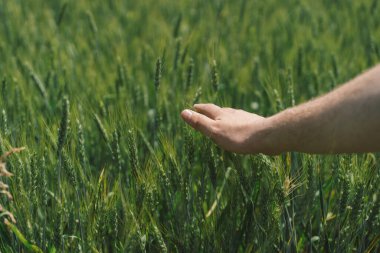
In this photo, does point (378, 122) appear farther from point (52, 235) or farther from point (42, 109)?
point (42, 109)

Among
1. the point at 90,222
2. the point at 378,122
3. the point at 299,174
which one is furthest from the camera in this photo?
the point at 299,174

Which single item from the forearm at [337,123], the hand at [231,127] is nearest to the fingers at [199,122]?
the hand at [231,127]

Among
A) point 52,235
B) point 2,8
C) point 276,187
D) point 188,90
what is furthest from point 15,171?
point 2,8

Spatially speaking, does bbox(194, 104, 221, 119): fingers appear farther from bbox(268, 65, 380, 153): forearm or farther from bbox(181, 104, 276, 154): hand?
bbox(268, 65, 380, 153): forearm

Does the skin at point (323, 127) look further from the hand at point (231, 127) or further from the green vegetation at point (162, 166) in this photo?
the green vegetation at point (162, 166)

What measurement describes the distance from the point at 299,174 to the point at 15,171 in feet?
2.04

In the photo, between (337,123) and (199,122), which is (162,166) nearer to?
(199,122)

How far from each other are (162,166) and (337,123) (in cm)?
47

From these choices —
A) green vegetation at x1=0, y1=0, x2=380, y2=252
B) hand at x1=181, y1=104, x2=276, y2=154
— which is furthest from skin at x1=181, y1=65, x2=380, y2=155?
green vegetation at x1=0, y1=0, x2=380, y2=252

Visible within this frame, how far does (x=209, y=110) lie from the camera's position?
1.56m

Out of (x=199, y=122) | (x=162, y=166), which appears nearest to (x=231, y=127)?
(x=199, y=122)

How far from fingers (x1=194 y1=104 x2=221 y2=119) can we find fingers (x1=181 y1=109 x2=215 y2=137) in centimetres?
5

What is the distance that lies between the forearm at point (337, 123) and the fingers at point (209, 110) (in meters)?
0.23

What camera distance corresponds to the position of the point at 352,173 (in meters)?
1.56
